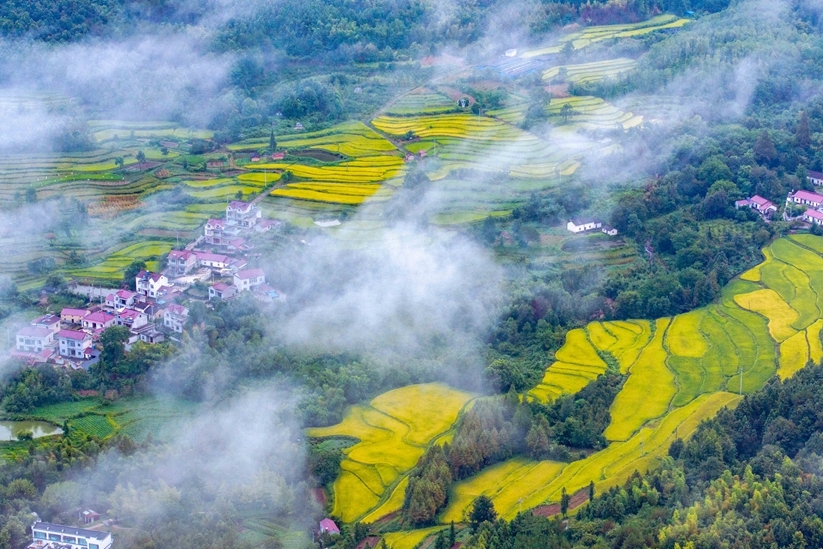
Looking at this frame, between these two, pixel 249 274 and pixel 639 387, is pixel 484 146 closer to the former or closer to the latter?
pixel 249 274

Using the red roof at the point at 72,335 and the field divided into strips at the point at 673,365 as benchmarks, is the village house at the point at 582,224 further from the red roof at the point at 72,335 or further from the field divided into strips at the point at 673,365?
the red roof at the point at 72,335

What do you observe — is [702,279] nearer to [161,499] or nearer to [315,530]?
[315,530]

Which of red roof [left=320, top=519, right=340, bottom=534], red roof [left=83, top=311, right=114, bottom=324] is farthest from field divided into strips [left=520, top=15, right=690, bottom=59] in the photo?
red roof [left=320, top=519, right=340, bottom=534]

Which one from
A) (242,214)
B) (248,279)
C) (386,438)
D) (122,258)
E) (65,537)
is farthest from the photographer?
(242,214)

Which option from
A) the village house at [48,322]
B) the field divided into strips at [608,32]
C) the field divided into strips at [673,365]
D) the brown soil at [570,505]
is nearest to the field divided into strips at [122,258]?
the village house at [48,322]

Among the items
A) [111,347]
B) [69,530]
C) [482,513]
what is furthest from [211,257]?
[482,513]

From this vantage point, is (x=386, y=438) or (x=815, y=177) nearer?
(x=386, y=438)
